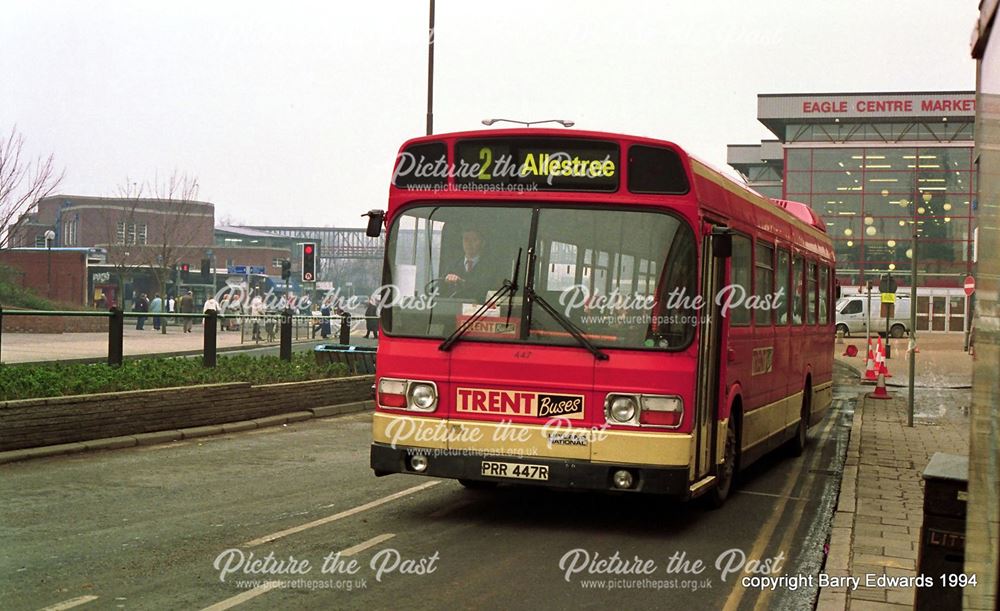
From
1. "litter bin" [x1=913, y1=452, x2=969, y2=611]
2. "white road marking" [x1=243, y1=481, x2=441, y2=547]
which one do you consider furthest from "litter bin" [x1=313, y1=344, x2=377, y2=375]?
"litter bin" [x1=913, y1=452, x2=969, y2=611]

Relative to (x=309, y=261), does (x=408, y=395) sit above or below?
below

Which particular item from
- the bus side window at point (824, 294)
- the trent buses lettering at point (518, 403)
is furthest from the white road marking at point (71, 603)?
the bus side window at point (824, 294)

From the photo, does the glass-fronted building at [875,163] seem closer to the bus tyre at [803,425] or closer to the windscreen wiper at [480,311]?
the bus tyre at [803,425]

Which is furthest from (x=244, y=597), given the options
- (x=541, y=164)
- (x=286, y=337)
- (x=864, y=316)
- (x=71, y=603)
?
(x=864, y=316)

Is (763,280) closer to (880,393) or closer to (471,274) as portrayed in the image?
(471,274)

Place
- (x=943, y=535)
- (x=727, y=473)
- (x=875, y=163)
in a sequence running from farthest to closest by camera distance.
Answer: (x=875, y=163) → (x=727, y=473) → (x=943, y=535)

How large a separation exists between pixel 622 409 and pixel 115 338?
360 inches

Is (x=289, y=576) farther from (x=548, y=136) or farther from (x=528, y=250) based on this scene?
(x=548, y=136)

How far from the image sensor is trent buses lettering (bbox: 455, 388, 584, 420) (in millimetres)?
8578

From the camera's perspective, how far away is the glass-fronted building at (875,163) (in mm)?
73875

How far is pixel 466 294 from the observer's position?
8977 millimetres

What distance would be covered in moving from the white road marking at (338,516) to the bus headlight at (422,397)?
3.70ft

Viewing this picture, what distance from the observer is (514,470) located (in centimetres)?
863

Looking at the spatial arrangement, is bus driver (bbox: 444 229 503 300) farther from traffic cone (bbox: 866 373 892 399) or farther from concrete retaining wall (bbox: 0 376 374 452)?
traffic cone (bbox: 866 373 892 399)
